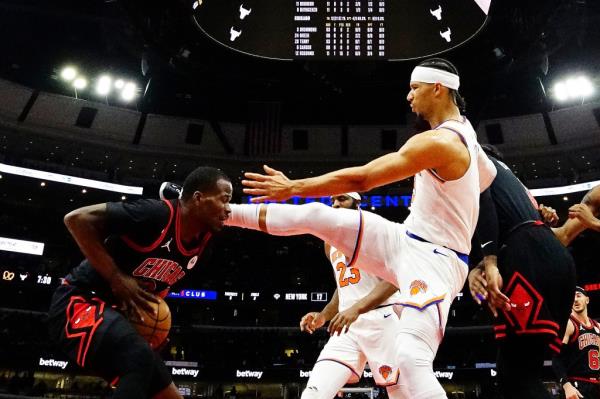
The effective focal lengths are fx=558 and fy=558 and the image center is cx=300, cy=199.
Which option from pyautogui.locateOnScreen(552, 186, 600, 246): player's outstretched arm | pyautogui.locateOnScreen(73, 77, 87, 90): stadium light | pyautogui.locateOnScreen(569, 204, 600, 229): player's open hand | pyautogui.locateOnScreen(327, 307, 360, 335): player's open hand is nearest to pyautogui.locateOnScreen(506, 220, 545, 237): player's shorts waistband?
pyautogui.locateOnScreen(552, 186, 600, 246): player's outstretched arm

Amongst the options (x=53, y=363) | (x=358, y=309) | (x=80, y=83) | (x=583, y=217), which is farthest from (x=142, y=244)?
(x=53, y=363)

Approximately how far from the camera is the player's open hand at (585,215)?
3.46 meters

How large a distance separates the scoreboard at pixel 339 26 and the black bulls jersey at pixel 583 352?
501cm

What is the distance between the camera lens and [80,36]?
19984mm

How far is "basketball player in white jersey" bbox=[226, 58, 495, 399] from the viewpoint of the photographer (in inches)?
108

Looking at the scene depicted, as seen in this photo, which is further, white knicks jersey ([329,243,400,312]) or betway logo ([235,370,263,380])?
betway logo ([235,370,263,380])

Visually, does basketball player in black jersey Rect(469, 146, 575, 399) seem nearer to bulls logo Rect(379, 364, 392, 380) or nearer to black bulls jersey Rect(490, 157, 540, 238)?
black bulls jersey Rect(490, 157, 540, 238)

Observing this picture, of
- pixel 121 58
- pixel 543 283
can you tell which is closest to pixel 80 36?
pixel 121 58

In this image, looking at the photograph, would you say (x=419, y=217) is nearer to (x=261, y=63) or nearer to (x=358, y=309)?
(x=358, y=309)

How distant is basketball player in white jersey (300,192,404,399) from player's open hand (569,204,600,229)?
4.43 ft

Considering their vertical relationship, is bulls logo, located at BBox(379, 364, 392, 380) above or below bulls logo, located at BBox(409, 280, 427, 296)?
below

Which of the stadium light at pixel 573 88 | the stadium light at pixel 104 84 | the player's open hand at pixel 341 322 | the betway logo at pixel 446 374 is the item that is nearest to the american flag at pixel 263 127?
the stadium light at pixel 104 84

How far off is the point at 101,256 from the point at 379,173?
63.4 inches

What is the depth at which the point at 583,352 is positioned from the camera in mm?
6637
